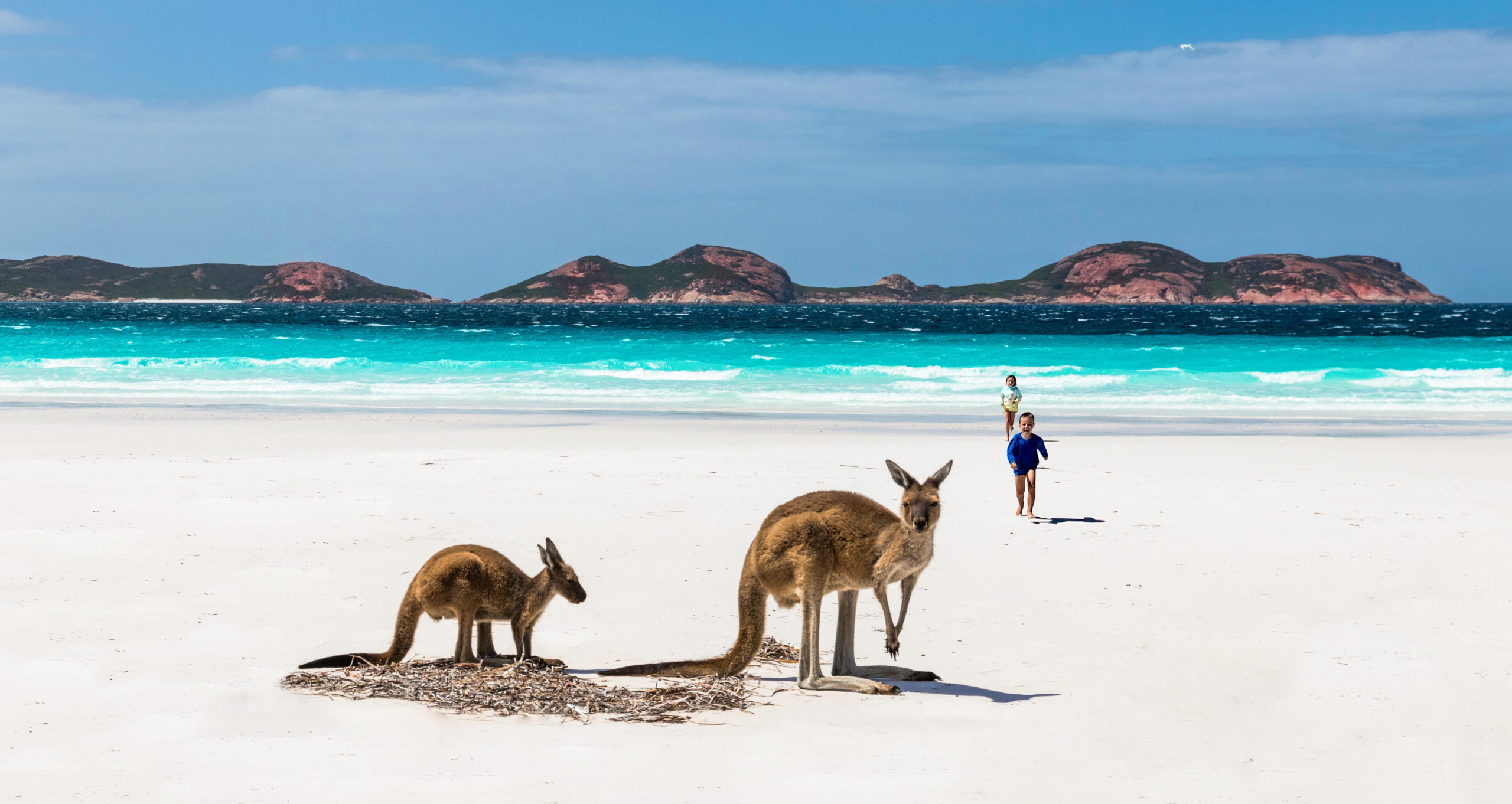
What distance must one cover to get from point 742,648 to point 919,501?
111 cm

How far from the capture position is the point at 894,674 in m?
5.72

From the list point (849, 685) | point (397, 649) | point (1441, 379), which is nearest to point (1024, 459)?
point (849, 685)

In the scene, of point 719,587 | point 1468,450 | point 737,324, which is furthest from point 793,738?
point 737,324

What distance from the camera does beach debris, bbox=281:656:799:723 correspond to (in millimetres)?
5102

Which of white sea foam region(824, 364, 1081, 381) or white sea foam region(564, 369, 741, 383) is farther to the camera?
white sea foam region(824, 364, 1081, 381)

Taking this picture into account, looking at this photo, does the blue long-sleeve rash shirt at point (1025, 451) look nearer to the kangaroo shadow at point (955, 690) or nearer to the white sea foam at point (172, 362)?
the kangaroo shadow at point (955, 690)

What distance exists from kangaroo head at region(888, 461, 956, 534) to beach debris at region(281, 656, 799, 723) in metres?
1.08

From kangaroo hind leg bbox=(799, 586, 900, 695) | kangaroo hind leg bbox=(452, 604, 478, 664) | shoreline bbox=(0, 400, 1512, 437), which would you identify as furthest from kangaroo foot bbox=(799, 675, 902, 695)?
shoreline bbox=(0, 400, 1512, 437)

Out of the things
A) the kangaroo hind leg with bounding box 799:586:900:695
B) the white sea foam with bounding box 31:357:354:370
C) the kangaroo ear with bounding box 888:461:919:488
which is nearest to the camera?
the kangaroo ear with bounding box 888:461:919:488

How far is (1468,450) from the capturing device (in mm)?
16469

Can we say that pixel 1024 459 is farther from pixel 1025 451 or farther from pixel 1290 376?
pixel 1290 376

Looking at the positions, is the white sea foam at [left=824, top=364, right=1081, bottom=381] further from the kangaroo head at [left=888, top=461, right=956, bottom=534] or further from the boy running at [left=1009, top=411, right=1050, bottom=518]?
the kangaroo head at [left=888, top=461, right=956, bottom=534]

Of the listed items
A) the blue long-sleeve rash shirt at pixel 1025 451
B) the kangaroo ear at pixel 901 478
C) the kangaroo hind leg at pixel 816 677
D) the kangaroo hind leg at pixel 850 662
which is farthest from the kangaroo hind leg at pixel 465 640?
the blue long-sleeve rash shirt at pixel 1025 451

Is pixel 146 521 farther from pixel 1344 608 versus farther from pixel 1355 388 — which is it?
pixel 1355 388
